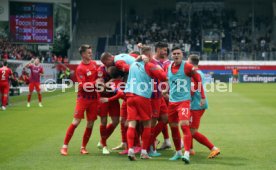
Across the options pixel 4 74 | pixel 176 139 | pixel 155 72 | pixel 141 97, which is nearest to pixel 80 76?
pixel 141 97

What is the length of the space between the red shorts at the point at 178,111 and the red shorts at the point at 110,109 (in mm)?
1485

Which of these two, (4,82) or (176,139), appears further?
(4,82)

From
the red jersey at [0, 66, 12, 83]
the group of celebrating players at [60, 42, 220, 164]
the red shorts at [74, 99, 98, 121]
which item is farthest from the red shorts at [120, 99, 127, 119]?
the red jersey at [0, 66, 12, 83]

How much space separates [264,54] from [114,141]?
48732 mm

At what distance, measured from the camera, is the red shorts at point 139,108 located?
36.6ft

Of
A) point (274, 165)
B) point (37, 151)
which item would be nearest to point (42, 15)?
point (37, 151)

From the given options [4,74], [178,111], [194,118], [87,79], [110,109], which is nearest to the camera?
[178,111]

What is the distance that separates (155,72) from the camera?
10984mm

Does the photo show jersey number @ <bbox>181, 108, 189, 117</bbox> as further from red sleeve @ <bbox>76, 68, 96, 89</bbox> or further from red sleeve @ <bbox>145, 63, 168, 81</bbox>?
red sleeve @ <bbox>76, 68, 96, 89</bbox>

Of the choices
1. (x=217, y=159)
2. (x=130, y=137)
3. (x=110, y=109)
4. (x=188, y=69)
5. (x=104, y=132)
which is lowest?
(x=217, y=159)

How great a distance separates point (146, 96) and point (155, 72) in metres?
0.54

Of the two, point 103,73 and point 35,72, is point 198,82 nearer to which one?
point 103,73

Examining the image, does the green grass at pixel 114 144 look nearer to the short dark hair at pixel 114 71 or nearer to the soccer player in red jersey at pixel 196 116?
the soccer player in red jersey at pixel 196 116

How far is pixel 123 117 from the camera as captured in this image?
487 inches
